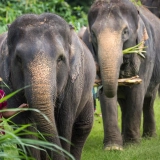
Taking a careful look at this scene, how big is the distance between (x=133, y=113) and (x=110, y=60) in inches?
72.4

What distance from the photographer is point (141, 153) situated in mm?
10406

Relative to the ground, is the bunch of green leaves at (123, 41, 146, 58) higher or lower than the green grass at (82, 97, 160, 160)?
higher

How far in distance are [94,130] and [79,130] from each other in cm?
427

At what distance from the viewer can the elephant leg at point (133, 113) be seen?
38.2 ft

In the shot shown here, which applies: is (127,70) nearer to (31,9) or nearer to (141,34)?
(141,34)

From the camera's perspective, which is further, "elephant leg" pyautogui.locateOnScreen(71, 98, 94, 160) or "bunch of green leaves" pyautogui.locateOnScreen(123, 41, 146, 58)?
"bunch of green leaves" pyautogui.locateOnScreen(123, 41, 146, 58)

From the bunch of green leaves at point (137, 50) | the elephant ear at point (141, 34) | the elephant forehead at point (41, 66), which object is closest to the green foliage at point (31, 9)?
the elephant ear at point (141, 34)

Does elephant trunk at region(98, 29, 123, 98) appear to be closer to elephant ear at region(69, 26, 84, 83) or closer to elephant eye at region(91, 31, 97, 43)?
elephant eye at region(91, 31, 97, 43)

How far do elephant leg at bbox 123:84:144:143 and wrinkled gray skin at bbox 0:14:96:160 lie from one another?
2.83 m

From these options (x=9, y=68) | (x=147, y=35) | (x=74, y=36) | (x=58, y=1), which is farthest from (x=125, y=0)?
(x=58, y=1)

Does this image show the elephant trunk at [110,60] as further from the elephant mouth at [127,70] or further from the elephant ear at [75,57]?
the elephant ear at [75,57]

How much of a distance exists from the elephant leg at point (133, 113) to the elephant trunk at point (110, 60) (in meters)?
1.34

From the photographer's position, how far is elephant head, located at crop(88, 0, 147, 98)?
33.5ft

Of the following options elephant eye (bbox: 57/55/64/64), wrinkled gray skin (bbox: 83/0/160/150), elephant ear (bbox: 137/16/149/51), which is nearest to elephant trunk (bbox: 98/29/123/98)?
wrinkled gray skin (bbox: 83/0/160/150)
